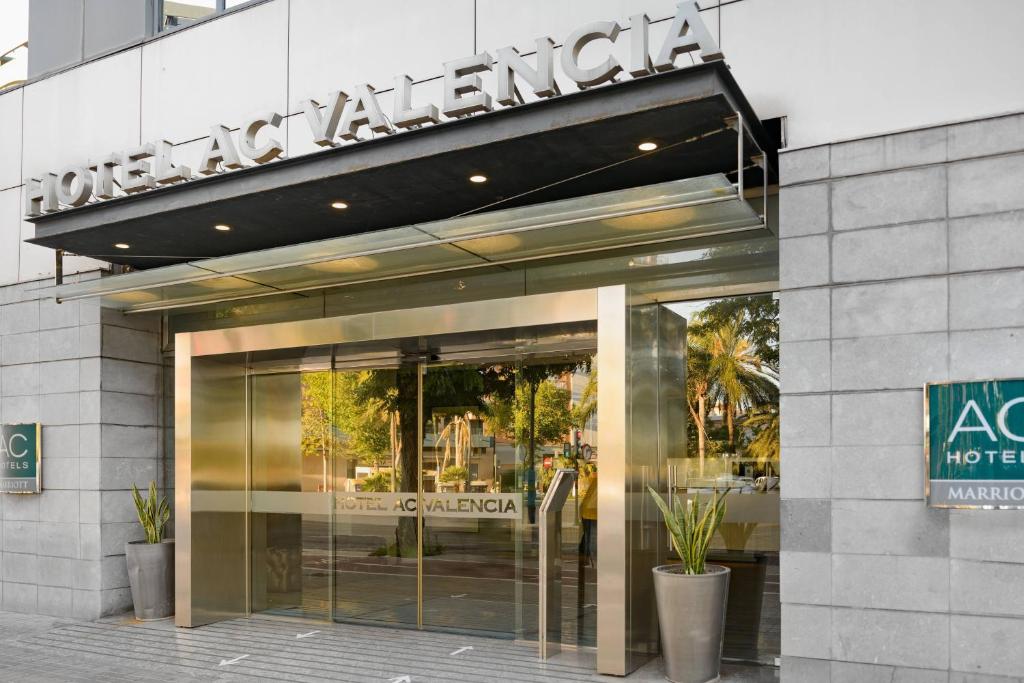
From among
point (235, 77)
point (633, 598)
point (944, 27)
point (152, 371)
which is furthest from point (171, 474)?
point (944, 27)

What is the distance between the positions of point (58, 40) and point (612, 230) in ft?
25.5

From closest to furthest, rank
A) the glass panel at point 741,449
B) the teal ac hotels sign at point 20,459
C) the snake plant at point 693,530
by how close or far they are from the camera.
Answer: the snake plant at point 693,530 < the glass panel at point 741,449 < the teal ac hotels sign at point 20,459

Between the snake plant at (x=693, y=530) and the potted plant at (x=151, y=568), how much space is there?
5.51 m

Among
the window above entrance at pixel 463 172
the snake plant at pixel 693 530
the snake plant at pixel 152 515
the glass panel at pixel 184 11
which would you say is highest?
the glass panel at pixel 184 11

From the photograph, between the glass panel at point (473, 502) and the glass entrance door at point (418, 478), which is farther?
the glass panel at point (473, 502)

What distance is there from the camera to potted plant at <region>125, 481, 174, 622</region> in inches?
377

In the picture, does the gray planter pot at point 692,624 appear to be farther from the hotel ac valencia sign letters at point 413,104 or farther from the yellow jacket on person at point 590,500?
the hotel ac valencia sign letters at point 413,104

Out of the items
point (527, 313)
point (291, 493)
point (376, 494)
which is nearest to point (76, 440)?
point (291, 493)

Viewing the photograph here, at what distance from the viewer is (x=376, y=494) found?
9.10 metres

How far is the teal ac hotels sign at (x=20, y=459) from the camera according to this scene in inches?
407

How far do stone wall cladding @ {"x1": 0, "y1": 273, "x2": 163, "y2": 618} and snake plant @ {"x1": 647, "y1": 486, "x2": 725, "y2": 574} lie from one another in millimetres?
6212

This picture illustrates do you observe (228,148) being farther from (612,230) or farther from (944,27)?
(944,27)

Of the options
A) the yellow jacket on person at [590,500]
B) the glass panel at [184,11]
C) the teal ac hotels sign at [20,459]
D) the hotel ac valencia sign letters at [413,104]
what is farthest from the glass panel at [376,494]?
the glass panel at [184,11]

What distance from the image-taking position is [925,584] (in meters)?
5.71
